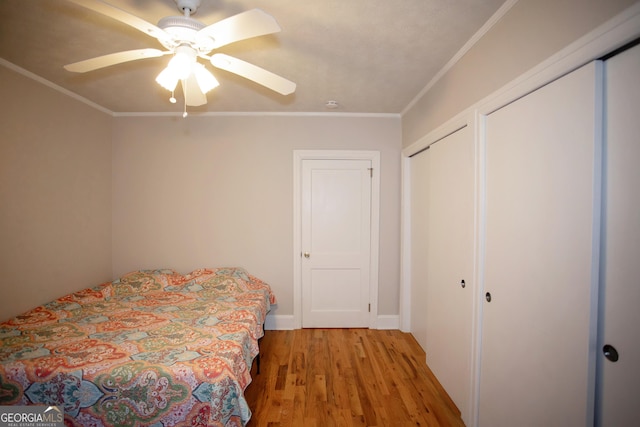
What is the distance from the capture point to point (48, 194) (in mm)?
2344

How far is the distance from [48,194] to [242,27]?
8.13 feet

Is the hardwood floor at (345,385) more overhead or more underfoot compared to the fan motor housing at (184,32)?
more underfoot

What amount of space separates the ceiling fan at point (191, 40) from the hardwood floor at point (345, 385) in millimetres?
2110

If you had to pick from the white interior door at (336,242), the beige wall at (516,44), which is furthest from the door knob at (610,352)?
the white interior door at (336,242)

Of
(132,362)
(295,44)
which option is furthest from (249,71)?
(132,362)

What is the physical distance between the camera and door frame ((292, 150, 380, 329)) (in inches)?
122

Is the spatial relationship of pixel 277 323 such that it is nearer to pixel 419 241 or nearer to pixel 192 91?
pixel 419 241

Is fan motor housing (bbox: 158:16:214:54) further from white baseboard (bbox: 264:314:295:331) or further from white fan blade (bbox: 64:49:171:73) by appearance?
white baseboard (bbox: 264:314:295:331)

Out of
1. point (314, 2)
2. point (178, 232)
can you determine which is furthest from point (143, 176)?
point (314, 2)

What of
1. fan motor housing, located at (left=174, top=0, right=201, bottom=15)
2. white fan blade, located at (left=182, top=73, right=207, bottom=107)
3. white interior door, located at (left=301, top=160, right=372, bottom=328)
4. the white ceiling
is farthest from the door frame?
fan motor housing, located at (left=174, top=0, right=201, bottom=15)

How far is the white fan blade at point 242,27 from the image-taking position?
101cm

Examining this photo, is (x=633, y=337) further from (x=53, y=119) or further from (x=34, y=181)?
(x=53, y=119)

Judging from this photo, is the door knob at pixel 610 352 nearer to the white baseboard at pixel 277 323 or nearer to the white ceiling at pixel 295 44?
the white ceiling at pixel 295 44

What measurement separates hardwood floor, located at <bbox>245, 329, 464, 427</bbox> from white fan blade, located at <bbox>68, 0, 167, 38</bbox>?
89.5 inches
